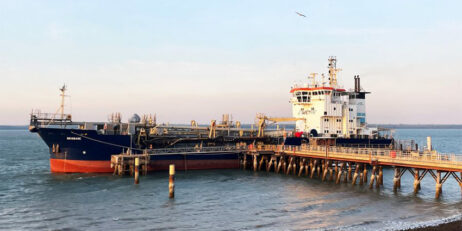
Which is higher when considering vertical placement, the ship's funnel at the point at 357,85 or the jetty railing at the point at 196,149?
the ship's funnel at the point at 357,85

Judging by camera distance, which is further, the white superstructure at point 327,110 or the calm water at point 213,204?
the white superstructure at point 327,110

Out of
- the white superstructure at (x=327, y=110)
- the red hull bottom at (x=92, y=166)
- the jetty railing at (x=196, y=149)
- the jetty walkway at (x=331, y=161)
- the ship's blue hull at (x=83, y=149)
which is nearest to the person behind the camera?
the jetty walkway at (x=331, y=161)

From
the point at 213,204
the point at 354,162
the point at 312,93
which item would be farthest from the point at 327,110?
the point at 213,204

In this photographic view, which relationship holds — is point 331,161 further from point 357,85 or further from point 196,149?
point 357,85

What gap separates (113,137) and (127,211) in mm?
19725

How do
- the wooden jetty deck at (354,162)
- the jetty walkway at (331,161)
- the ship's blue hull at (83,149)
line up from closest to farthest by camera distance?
the wooden jetty deck at (354,162) < the jetty walkway at (331,161) < the ship's blue hull at (83,149)

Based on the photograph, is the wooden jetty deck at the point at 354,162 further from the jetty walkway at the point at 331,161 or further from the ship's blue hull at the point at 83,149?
the ship's blue hull at the point at 83,149

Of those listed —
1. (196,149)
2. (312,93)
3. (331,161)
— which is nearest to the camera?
(331,161)

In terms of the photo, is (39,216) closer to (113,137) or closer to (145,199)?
(145,199)

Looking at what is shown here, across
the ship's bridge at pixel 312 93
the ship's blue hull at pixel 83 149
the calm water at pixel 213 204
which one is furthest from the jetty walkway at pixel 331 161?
the ship's bridge at pixel 312 93

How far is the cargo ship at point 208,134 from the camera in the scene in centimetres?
4581

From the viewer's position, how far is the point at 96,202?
31.2 m

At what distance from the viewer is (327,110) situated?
57.8m

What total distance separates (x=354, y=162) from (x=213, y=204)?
22.2 m
